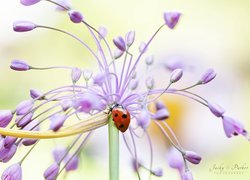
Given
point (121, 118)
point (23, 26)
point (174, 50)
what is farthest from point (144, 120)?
point (174, 50)

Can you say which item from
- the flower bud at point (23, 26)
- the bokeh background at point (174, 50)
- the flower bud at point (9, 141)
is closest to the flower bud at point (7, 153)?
the flower bud at point (9, 141)

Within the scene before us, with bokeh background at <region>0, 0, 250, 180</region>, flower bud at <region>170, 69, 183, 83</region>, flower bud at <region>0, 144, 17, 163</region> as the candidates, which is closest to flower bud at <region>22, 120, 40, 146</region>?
flower bud at <region>0, 144, 17, 163</region>

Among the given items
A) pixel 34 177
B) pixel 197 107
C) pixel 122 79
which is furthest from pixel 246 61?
pixel 122 79

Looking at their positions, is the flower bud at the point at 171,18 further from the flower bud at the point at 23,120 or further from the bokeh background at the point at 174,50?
the bokeh background at the point at 174,50

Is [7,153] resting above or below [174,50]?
below

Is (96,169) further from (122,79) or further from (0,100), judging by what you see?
(122,79)

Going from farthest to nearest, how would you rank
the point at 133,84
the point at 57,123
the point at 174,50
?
the point at 174,50 → the point at 133,84 → the point at 57,123

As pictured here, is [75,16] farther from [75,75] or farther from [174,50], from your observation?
[174,50]
